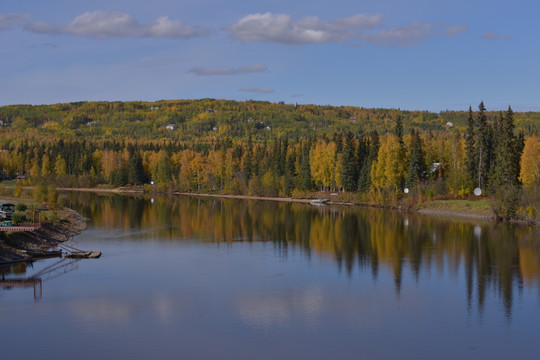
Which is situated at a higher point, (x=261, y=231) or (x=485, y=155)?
(x=485, y=155)

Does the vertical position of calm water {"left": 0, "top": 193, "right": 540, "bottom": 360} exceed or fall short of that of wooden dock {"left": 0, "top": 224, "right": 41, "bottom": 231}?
it falls short

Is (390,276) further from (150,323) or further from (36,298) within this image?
(36,298)

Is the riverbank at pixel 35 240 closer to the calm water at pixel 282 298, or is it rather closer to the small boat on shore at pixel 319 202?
the calm water at pixel 282 298

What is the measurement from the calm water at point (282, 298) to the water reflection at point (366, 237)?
0.17 meters

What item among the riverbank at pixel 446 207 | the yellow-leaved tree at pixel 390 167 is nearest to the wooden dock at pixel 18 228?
the riverbank at pixel 446 207

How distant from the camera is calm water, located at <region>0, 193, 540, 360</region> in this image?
22.4 metres

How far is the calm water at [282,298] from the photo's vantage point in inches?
Result: 882

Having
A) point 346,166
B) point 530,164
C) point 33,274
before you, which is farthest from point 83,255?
point 346,166

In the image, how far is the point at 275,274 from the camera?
35219 millimetres

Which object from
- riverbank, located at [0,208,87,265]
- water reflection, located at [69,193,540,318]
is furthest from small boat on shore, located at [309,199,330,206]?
riverbank, located at [0,208,87,265]

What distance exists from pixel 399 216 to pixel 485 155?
15628 millimetres

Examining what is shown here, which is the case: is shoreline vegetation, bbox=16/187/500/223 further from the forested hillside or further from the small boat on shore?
the forested hillside

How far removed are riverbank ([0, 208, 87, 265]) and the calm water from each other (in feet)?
5.14

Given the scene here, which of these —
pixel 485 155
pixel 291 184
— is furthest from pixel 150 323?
pixel 291 184
